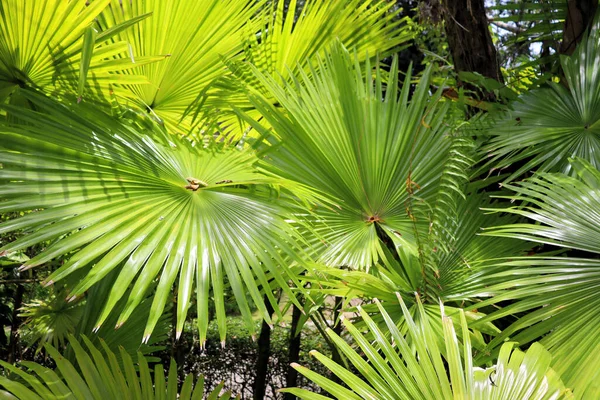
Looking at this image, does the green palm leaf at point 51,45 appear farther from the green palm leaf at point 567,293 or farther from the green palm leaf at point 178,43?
the green palm leaf at point 567,293

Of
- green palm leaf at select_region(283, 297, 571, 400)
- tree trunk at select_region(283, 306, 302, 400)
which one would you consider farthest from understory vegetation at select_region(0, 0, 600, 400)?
tree trunk at select_region(283, 306, 302, 400)

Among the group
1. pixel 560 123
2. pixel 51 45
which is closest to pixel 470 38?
pixel 560 123

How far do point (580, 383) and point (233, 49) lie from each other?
134 cm

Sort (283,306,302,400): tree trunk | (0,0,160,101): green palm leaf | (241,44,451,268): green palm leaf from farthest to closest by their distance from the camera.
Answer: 1. (283,306,302,400): tree trunk
2. (241,44,451,268): green palm leaf
3. (0,0,160,101): green palm leaf

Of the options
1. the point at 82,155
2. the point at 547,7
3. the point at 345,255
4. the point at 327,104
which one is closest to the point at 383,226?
the point at 345,255

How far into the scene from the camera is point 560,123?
1746mm

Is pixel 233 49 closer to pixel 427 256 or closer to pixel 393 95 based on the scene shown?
pixel 393 95

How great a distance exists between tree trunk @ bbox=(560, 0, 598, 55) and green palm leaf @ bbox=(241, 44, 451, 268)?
64 cm

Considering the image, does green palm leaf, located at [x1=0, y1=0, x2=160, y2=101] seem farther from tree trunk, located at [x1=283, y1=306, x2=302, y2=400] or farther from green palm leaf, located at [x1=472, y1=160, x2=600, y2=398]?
tree trunk, located at [x1=283, y1=306, x2=302, y2=400]

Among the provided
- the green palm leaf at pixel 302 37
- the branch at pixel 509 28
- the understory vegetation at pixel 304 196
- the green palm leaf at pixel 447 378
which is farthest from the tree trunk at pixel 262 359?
the green palm leaf at pixel 447 378

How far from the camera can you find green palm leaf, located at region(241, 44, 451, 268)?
62.1 inches

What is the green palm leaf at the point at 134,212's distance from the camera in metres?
1.09

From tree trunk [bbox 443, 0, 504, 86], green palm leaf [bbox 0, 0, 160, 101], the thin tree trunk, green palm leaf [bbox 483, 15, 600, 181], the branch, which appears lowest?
the thin tree trunk

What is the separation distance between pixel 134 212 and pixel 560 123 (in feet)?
4.22
